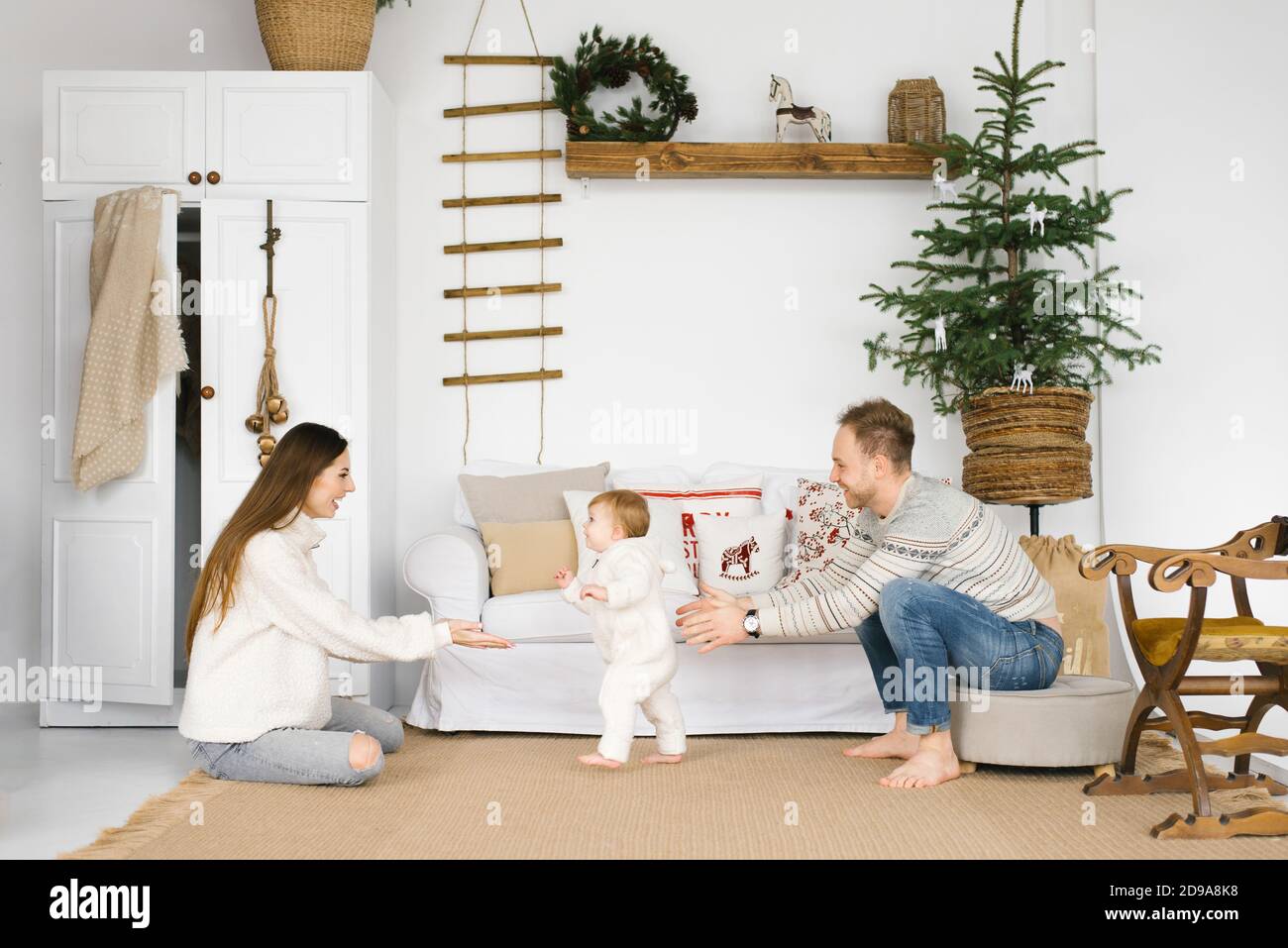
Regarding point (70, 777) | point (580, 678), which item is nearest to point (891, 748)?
point (580, 678)

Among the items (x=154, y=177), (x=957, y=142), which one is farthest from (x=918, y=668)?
(x=154, y=177)

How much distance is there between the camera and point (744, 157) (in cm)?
439

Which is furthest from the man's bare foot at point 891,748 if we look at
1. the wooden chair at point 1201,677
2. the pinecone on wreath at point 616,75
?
the pinecone on wreath at point 616,75

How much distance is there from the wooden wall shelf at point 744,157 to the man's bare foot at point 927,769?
237 centimetres

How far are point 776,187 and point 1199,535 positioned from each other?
6.77 ft

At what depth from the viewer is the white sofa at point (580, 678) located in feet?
11.7

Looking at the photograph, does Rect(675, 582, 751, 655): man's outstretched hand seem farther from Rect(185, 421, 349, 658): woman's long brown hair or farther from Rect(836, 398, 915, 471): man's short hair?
Rect(185, 421, 349, 658): woman's long brown hair

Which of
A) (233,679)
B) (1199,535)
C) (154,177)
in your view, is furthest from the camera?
(1199,535)

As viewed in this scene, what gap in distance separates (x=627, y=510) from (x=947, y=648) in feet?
2.85

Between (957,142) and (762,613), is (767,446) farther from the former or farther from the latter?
(762,613)

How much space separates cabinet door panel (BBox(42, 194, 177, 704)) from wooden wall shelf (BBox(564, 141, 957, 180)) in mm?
1521

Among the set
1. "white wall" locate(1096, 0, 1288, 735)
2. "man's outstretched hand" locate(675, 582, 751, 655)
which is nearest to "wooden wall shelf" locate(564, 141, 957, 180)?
"white wall" locate(1096, 0, 1288, 735)
